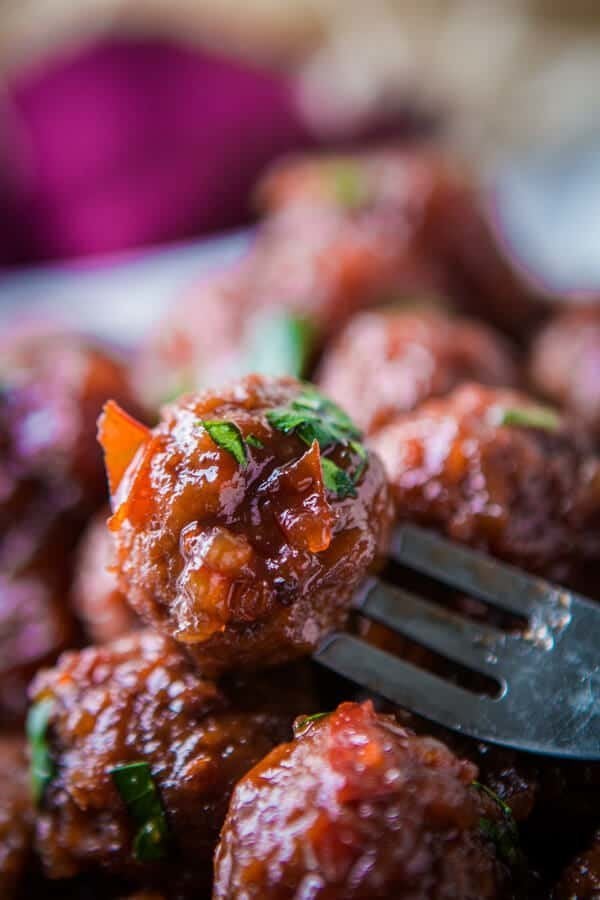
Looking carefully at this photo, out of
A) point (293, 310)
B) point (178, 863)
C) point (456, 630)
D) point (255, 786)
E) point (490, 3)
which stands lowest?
point (178, 863)

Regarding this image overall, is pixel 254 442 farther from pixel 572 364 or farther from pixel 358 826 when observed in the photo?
pixel 572 364

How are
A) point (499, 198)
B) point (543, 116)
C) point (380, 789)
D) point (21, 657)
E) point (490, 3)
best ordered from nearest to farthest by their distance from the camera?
point (380, 789) < point (21, 657) < point (499, 198) < point (543, 116) < point (490, 3)

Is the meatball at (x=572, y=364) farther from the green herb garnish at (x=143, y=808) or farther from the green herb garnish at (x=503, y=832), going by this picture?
the green herb garnish at (x=143, y=808)

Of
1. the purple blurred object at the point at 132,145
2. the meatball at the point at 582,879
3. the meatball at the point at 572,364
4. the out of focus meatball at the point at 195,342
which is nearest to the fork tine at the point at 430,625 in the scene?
the meatball at the point at 582,879

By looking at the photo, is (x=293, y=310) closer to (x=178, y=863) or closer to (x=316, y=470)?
(x=316, y=470)

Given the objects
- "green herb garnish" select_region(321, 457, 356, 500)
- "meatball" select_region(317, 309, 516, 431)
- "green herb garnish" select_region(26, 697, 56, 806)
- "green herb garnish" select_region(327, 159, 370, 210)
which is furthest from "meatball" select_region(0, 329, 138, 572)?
"green herb garnish" select_region(327, 159, 370, 210)

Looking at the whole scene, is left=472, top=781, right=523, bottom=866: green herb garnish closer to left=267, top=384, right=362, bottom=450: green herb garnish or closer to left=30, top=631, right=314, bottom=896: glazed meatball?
left=30, top=631, right=314, bottom=896: glazed meatball

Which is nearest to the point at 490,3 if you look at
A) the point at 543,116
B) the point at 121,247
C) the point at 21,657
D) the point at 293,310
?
the point at 543,116
